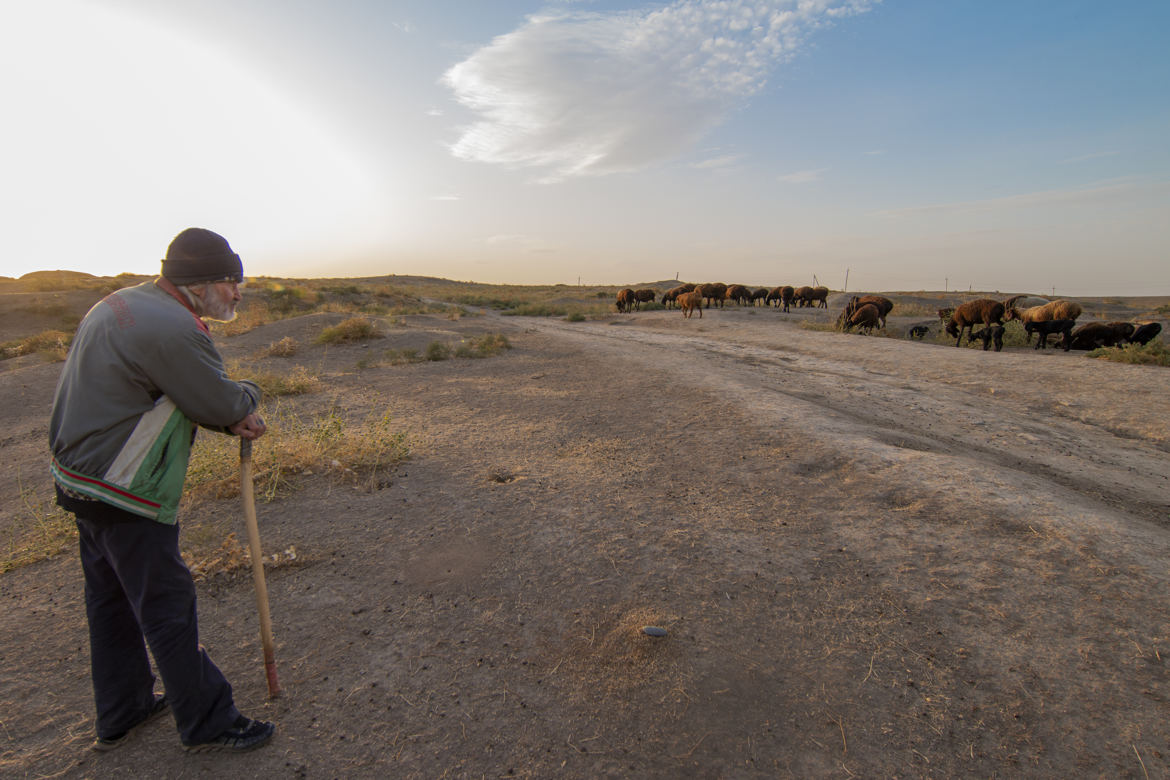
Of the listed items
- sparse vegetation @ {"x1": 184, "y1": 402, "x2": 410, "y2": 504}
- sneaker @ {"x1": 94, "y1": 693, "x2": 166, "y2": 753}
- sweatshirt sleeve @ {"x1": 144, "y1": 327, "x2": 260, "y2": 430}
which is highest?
sweatshirt sleeve @ {"x1": 144, "y1": 327, "x2": 260, "y2": 430}

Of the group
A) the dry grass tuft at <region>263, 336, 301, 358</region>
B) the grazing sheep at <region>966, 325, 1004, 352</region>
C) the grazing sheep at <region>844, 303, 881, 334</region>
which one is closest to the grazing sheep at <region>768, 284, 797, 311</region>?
the grazing sheep at <region>844, 303, 881, 334</region>

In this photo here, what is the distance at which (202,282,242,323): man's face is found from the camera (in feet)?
7.75

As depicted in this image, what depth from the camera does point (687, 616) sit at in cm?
324

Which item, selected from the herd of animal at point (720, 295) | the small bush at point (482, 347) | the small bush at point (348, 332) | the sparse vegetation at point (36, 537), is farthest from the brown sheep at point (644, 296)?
the sparse vegetation at point (36, 537)

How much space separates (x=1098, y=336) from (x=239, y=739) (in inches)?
763

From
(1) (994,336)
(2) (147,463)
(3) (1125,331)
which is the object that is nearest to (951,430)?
(2) (147,463)

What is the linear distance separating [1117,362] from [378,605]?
585 inches

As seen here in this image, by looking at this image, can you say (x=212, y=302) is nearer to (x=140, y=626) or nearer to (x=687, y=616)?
(x=140, y=626)

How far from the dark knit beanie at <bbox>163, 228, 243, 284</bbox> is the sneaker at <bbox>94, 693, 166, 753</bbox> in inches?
77.1

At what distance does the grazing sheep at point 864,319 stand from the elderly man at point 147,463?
2016 cm

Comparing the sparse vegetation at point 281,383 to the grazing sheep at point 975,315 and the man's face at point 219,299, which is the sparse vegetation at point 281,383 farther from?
the grazing sheep at point 975,315

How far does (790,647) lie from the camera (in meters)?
2.99

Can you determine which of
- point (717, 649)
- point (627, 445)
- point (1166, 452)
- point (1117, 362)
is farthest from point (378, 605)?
point (1117, 362)

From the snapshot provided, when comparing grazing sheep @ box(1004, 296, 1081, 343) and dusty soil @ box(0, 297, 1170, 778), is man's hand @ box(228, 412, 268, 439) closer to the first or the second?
dusty soil @ box(0, 297, 1170, 778)
